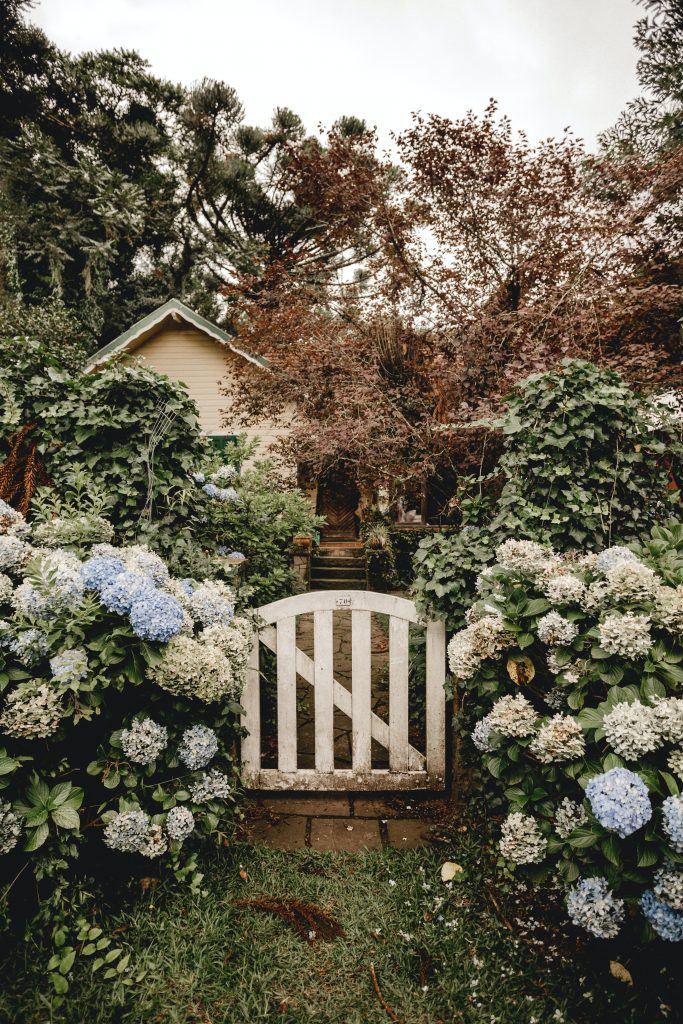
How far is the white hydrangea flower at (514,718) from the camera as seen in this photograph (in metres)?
1.97

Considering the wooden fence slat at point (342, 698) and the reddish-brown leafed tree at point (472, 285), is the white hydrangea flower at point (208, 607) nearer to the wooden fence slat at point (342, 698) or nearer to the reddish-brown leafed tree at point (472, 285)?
the wooden fence slat at point (342, 698)

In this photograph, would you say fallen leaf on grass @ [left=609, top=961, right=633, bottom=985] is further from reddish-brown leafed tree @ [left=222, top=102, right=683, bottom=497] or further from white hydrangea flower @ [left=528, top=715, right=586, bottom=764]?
reddish-brown leafed tree @ [left=222, top=102, right=683, bottom=497]

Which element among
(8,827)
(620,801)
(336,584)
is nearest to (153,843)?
(8,827)

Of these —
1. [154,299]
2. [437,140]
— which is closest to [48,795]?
[437,140]

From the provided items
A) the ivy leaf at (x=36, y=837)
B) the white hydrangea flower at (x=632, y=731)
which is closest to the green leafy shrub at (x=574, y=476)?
the white hydrangea flower at (x=632, y=731)

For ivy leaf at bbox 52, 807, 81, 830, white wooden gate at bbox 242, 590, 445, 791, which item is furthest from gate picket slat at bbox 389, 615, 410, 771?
ivy leaf at bbox 52, 807, 81, 830

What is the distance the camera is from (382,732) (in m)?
3.17

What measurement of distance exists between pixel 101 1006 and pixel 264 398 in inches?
320

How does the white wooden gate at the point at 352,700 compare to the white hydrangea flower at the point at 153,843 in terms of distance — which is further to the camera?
the white wooden gate at the point at 352,700

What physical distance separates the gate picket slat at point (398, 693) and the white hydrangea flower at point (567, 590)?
1.12m

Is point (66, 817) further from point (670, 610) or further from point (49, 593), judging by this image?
point (670, 610)

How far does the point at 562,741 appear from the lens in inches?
69.9

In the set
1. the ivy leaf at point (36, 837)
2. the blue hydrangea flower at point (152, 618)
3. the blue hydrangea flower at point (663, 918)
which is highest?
the blue hydrangea flower at point (152, 618)

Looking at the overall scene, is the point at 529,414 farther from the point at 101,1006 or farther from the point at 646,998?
the point at 101,1006
